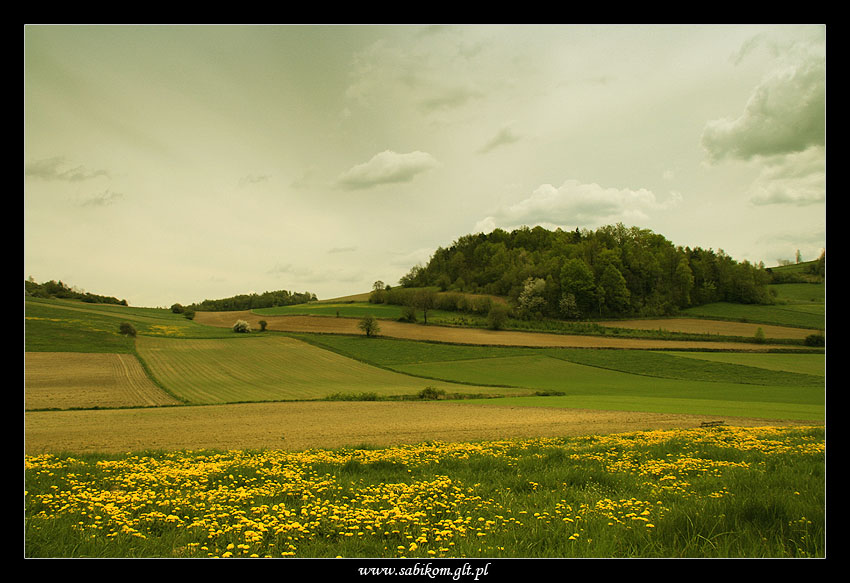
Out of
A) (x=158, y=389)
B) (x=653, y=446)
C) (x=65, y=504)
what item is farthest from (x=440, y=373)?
(x=65, y=504)

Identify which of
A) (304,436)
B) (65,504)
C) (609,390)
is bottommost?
(609,390)

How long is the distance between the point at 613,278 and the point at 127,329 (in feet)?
285

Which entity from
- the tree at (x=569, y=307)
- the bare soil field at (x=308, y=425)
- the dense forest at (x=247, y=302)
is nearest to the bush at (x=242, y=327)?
the dense forest at (x=247, y=302)

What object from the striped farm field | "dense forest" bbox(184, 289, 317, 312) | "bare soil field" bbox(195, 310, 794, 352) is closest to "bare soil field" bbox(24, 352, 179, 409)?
the striped farm field

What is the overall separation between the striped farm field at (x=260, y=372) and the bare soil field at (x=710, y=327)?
150ft

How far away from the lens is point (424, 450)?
13062 millimetres

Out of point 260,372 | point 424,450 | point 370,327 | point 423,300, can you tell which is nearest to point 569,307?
point 423,300

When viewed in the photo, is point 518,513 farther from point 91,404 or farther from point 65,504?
point 91,404

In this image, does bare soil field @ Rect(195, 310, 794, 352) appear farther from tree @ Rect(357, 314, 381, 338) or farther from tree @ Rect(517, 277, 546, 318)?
tree @ Rect(517, 277, 546, 318)

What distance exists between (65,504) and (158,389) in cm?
4215

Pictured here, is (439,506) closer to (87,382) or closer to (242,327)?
(87,382)

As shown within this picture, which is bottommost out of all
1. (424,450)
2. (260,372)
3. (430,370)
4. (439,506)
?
(430,370)

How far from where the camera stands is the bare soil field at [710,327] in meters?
68.4

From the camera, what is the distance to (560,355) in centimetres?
6619
